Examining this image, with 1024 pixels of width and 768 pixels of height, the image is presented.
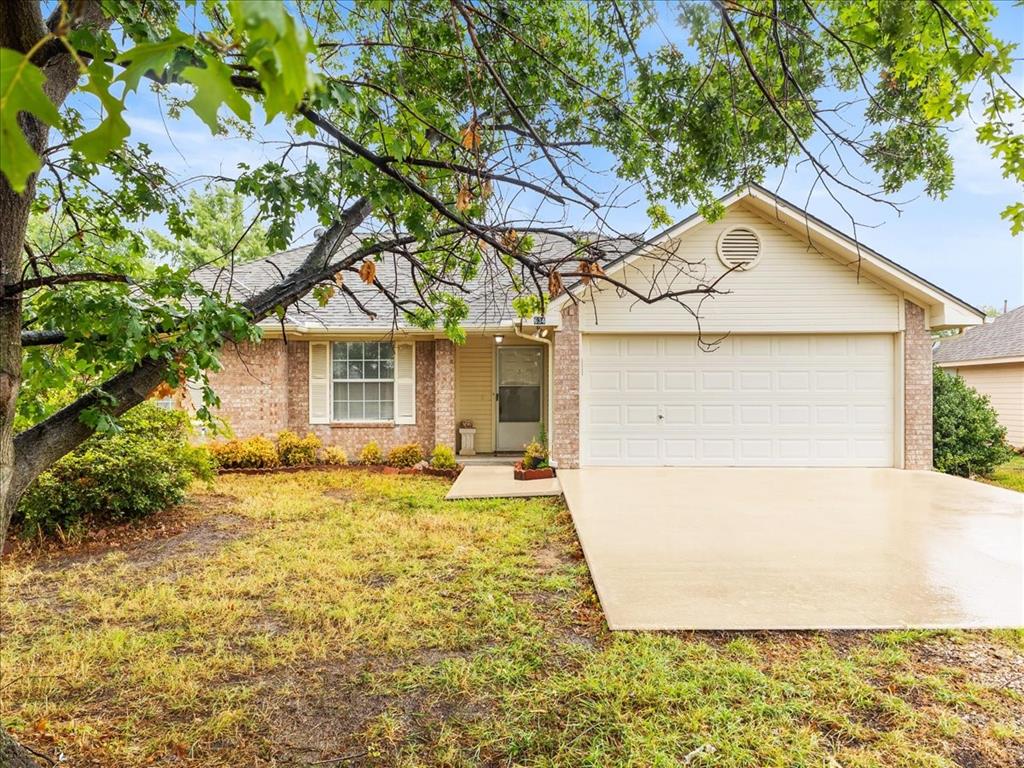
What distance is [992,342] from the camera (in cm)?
1630

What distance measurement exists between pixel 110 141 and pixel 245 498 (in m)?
8.44

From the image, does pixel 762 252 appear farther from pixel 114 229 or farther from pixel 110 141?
pixel 110 141

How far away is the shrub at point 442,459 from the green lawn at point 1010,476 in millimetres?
10431

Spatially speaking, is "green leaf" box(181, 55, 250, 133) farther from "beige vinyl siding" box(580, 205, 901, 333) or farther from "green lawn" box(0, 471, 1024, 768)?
"beige vinyl siding" box(580, 205, 901, 333)

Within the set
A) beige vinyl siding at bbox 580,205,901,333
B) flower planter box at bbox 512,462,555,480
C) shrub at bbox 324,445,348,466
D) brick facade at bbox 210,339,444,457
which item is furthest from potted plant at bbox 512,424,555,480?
shrub at bbox 324,445,348,466

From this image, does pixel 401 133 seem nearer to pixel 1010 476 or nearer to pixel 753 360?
pixel 753 360

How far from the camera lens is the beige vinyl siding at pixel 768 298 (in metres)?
9.64

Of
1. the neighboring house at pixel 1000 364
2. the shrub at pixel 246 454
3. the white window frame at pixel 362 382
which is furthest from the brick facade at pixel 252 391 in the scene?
the neighboring house at pixel 1000 364

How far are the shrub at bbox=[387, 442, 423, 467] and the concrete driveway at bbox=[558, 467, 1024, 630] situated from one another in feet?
12.8

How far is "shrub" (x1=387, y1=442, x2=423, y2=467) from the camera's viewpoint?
11.0 meters

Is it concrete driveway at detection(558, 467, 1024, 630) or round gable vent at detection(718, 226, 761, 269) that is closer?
concrete driveway at detection(558, 467, 1024, 630)

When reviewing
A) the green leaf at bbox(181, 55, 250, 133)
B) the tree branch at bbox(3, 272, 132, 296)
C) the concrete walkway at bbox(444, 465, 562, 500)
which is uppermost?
the green leaf at bbox(181, 55, 250, 133)

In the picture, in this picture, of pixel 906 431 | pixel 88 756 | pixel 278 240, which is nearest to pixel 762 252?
pixel 906 431

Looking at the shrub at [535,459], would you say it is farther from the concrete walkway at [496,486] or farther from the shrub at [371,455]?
the shrub at [371,455]
